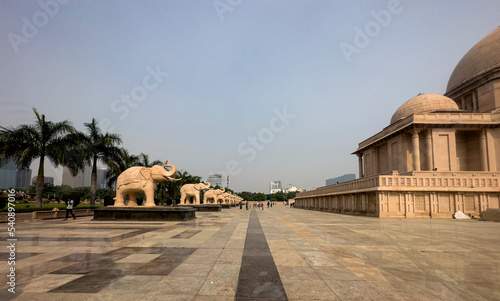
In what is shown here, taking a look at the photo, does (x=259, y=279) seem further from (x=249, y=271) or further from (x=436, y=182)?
(x=436, y=182)

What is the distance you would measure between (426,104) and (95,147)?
44.1 m

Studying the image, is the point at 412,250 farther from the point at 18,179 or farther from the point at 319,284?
the point at 18,179

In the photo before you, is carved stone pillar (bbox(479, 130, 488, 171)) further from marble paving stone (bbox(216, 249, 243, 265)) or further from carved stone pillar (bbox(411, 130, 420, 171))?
marble paving stone (bbox(216, 249, 243, 265))

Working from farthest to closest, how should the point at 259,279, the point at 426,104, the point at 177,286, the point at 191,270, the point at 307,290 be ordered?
1. the point at 426,104
2. the point at 191,270
3. the point at 259,279
4. the point at 177,286
5. the point at 307,290

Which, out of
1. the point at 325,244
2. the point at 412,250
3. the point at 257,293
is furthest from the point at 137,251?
the point at 412,250

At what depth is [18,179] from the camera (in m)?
102

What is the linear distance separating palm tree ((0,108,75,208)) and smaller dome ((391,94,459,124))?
44151 mm

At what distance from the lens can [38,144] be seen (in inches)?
874

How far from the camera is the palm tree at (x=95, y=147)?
27.5 meters

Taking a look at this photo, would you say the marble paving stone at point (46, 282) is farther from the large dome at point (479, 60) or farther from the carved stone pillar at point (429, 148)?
the large dome at point (479, 60)

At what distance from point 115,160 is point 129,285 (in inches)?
1149

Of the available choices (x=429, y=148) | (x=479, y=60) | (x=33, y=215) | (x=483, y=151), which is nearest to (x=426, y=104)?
(x=429, y=148)

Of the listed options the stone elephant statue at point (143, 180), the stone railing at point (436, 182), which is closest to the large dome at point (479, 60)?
the stone railing at point (436, 182)

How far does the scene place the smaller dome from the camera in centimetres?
3759
